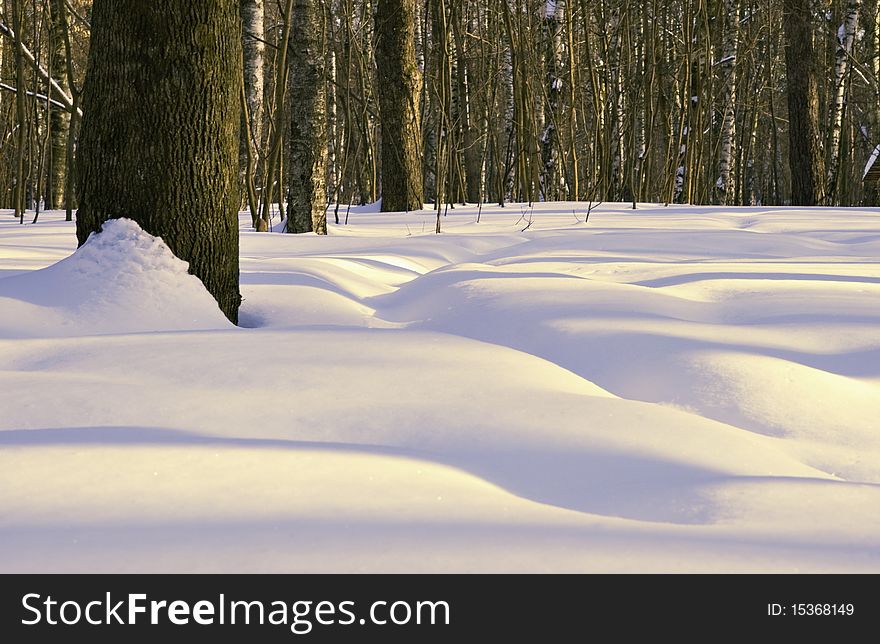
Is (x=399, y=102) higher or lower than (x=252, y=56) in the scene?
lower

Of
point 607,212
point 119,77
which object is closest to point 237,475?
point 119,77

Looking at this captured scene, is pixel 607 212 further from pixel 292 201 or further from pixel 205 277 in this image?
pixel 205 277

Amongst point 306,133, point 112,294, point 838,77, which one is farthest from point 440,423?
point 838,77

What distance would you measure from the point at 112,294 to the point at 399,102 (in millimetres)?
5690

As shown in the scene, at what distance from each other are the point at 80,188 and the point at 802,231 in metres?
4.25

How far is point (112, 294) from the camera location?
2.51 meters

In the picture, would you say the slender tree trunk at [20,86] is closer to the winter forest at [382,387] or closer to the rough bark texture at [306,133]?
the rough bark texture at [306,133]

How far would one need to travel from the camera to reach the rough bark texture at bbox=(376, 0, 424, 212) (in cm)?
770

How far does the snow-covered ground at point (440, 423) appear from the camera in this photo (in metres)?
1.11

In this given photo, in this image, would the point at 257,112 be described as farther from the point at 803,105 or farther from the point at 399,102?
the point at 803,105

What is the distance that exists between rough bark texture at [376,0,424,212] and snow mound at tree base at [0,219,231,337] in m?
5.39

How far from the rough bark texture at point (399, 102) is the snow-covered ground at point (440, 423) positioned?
4806 millimetres
